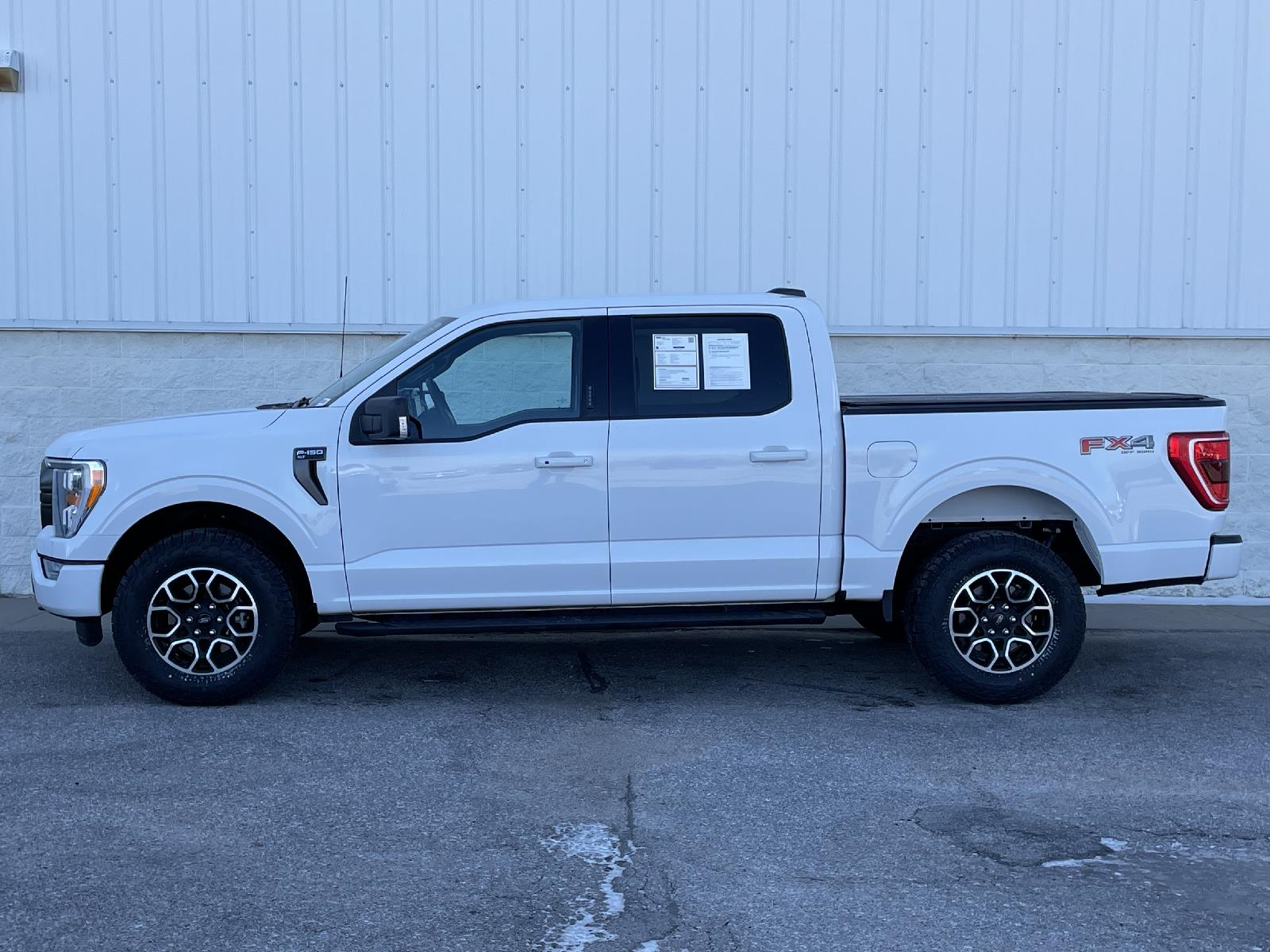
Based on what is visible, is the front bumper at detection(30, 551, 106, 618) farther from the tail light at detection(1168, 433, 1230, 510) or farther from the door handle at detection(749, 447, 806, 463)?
the tail light at detection(1168, 433, 1230, 510)

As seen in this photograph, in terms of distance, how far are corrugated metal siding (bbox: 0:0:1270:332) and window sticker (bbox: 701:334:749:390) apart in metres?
3.50

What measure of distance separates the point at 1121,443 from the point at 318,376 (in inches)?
231

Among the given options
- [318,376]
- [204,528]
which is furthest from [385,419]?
[318,376]

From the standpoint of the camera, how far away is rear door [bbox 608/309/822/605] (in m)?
6.49

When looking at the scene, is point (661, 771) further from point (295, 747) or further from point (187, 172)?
point (187, 172)

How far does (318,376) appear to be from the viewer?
33.2ft

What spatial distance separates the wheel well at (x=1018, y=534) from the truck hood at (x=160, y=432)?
10.5ft

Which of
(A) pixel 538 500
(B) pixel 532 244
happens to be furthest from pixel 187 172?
(A) pixel 538 500

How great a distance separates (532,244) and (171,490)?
14.1 ft

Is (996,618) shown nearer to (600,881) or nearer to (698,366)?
(698,366)

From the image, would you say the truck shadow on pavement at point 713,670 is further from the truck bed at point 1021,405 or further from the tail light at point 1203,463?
the truck bed at point 1021,405

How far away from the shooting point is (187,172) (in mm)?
9992

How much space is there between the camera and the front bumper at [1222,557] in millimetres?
6727

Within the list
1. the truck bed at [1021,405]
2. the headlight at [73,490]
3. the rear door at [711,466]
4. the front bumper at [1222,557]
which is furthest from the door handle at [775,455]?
the headlight at [73,490]
